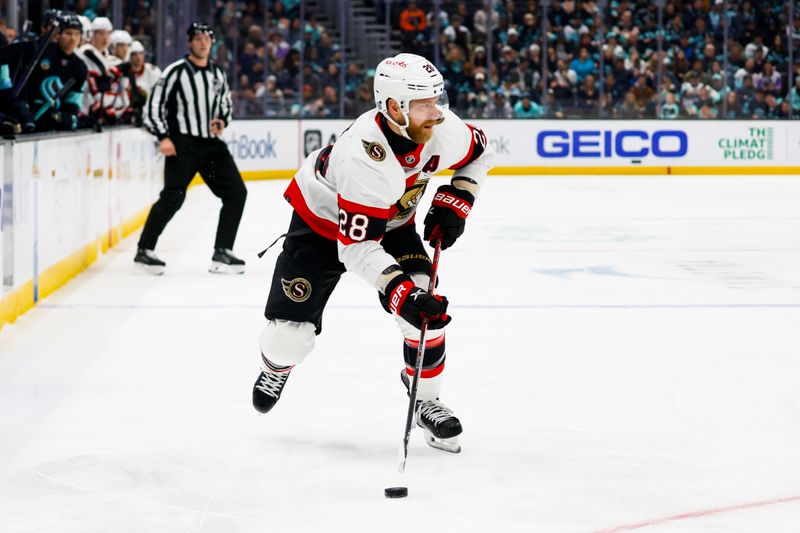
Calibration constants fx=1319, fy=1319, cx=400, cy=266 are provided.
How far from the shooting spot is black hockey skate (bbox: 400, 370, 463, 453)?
134 inches

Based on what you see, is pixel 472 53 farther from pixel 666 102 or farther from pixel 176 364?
pixel 176 364

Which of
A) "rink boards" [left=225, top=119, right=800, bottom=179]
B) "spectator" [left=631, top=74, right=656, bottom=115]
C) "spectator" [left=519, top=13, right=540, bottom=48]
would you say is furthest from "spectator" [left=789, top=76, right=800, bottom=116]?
"spectator" [left=519, top=13, right=540, bottom=48]

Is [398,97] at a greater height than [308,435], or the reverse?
[398,97]

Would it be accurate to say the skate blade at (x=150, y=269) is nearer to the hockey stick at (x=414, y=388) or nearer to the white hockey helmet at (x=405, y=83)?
the hockey stick at (x=414, y=388)

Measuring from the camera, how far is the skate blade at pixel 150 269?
738 cm

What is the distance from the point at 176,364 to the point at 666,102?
13010 mm

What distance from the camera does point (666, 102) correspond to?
55.3 feet

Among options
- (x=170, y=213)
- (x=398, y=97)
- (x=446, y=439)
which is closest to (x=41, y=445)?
(x=446, y=439)

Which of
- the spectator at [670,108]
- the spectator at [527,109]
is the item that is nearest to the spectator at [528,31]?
the spectator at [527,109]

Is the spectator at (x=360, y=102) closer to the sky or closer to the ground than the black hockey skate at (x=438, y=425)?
closer to the sky

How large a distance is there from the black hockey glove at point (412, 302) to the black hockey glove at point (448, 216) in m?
0.38

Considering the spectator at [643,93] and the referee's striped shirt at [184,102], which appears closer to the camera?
the referee's striped shirt at [184,102]

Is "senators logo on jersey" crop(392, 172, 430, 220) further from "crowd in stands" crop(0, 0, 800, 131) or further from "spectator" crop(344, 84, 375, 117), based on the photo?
"spectator" crop(344, 84, 375, 117)

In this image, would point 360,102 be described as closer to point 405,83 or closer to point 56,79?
point 56,79
